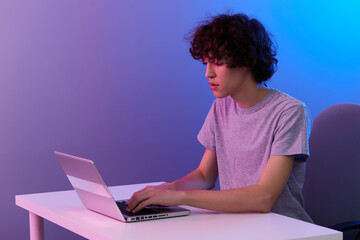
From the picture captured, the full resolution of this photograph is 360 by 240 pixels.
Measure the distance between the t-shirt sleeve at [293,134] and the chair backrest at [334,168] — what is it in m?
0.27

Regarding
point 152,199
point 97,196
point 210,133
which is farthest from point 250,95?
point 97,196

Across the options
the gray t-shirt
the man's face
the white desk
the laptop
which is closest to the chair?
the gray t-shirt

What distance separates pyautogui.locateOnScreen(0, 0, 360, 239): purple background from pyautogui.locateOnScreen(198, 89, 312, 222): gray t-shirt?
998mm

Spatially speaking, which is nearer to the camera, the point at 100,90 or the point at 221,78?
the point at 221,78

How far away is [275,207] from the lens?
1.69 meters

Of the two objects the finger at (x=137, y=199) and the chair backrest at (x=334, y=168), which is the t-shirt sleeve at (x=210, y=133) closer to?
the chair backrest at (x=334, y=168)

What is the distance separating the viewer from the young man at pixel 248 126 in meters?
1.56

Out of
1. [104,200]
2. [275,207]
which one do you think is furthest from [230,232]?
[275,207]

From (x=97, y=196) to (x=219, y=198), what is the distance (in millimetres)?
339

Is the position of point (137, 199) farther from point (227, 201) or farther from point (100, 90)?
point (100, 90)

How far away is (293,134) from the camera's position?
5.24 feet

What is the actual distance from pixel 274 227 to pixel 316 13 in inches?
99.0

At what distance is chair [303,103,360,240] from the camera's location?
180 centimetres

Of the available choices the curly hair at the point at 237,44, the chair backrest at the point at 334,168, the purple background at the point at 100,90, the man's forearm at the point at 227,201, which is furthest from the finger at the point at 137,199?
the purple background at the point at 100,90
